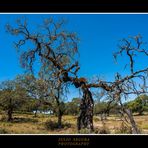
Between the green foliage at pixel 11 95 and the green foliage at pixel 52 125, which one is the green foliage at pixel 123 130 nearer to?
the green foliage at pixel 52 125

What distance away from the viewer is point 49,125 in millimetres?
4523

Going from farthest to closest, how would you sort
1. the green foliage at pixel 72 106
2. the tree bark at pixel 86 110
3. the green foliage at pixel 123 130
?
the tree bark at pixel 86 110
the green foliage at pixel 72 106
the green foliage at pixel 123 130

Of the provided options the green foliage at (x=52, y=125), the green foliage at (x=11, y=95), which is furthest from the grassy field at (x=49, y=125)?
the green foliage at (x=11, y=95)

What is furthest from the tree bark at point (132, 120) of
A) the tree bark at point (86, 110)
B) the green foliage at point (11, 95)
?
the green foliage at point (11, 95)

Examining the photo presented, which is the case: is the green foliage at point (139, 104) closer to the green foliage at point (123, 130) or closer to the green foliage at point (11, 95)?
the green foliage at point (123, 130)

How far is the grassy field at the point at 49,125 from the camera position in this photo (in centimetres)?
439

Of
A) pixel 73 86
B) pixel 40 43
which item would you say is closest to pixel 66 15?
pixel 40 43

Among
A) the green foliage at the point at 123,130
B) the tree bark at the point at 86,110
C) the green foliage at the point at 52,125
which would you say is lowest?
the green foliage at the point at 123,130

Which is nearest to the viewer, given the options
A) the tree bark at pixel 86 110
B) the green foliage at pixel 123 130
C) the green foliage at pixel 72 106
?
the green foliage at pixel 123 130

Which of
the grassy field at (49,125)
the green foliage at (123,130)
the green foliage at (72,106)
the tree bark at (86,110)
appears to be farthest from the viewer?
the tree bark at (86,110)

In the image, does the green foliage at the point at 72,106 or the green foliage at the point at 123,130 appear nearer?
the green foliage at the point at 123,130

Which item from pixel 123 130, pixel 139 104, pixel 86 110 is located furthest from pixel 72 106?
pixel 139 104

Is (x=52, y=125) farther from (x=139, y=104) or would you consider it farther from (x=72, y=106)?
(x=139, y=104)

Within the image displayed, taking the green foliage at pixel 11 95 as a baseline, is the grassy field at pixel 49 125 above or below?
below
